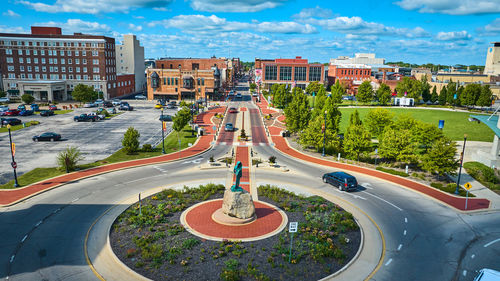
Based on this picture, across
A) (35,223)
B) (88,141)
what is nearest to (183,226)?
(35,223)

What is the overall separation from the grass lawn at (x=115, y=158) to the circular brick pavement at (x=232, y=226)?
18278mm

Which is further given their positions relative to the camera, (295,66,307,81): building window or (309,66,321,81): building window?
(295,66,307,81): building window

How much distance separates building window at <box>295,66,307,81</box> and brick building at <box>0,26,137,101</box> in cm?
7548

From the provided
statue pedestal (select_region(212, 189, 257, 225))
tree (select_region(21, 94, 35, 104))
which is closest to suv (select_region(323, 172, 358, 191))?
statue pedestal (select_region(212, 189, 257, 225))

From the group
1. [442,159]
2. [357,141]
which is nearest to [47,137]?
[357,141]

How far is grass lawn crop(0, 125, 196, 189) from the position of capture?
3362 centimetres

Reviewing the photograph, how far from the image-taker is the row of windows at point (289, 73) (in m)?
142

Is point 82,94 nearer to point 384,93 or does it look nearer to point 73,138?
point 73,138

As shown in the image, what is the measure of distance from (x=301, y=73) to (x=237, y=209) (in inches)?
4936

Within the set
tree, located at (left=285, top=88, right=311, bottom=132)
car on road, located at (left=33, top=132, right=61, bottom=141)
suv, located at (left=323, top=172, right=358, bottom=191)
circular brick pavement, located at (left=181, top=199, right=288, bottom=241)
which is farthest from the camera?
tree, located at (left=285, top=88, right=311, bottom=132)

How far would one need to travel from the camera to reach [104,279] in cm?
1775

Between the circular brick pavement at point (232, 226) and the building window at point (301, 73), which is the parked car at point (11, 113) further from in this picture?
the building window at point (301, 73)

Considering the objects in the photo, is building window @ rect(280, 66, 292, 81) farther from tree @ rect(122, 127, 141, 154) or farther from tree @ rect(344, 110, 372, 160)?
tree @ rect(122, 127, 141, 154)

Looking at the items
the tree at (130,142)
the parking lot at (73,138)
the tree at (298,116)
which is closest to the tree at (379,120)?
the tree at (298,116)
